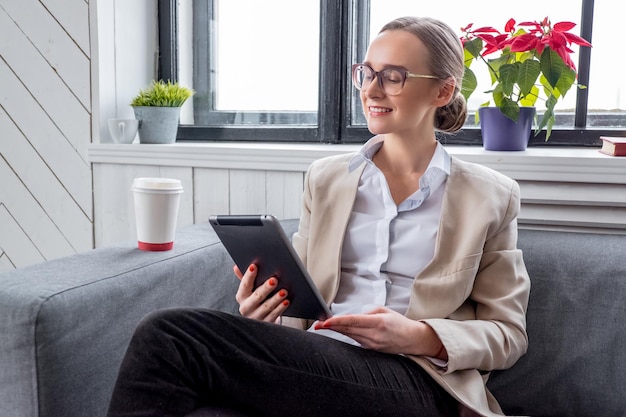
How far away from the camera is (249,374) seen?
3.34 feet

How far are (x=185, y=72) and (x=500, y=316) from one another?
1.37 m

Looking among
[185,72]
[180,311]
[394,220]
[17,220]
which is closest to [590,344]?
[394,220]

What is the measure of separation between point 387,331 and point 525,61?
790 mm

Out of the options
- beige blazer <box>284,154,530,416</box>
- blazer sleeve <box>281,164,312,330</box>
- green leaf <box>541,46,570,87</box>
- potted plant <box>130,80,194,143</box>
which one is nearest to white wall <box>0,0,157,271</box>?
potted plant <box>130,80,194,143</box>

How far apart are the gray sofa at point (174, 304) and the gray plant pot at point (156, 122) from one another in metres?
0.54

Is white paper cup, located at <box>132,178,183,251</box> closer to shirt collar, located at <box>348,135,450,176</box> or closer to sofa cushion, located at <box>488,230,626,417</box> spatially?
shirt collar, located at <box>348,135,450,176</box>

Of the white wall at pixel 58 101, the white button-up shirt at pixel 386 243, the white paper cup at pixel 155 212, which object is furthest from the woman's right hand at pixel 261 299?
the white wall at pixel 58 101

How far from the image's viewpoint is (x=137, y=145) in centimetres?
189

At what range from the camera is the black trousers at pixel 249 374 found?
37.9 inches

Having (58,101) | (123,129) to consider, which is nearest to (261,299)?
(123,129)

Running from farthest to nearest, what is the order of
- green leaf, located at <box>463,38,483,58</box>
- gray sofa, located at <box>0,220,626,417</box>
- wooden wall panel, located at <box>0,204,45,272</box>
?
wooden wall panel, located at <box>0,204,45,272</box>, green leaf, located at <box>463,38,483,58</box>, gray sofa, located at <box>0,220,626,417</box>

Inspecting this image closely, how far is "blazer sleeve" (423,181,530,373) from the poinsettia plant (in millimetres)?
337

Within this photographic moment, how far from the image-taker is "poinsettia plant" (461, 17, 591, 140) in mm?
1509

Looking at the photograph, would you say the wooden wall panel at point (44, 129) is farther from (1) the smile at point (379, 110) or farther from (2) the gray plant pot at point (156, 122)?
(1) the smile at point (379, 110)
